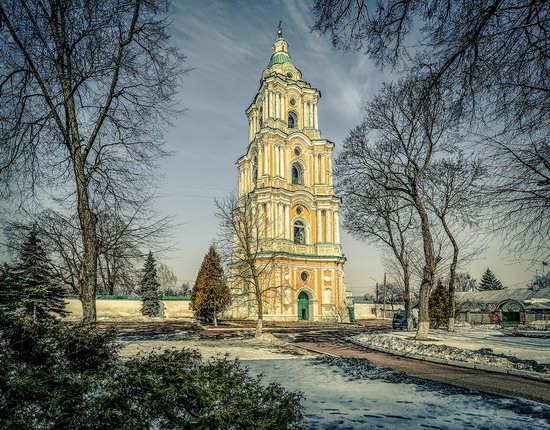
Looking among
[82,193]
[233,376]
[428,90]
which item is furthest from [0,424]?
[82,193]

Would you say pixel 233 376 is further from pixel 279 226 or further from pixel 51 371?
pixel 279 226

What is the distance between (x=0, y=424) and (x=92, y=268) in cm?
785

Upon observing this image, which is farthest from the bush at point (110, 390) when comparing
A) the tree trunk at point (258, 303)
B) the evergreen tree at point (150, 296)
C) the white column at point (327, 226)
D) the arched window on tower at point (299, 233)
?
the white column at point (327, 226)

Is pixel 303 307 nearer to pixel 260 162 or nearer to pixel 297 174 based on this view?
pixel 297 174

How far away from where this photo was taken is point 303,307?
40.0 meters

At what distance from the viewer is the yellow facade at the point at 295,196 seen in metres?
39.1

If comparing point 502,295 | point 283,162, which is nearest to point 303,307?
point 283,162

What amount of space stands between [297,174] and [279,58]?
16.0 m

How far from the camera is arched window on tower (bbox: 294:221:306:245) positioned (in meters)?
42.2

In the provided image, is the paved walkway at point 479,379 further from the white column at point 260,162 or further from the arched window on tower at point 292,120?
the arched window on tower at point 292,120

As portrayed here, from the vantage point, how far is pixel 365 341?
16.2 metres

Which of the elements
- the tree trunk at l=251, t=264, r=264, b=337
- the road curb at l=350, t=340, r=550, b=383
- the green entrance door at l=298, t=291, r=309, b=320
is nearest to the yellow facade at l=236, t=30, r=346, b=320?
the green entrance door at l=298, t=291, r=309, b=320

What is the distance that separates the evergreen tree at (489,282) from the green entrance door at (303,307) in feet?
183

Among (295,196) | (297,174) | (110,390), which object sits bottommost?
(110,390)
